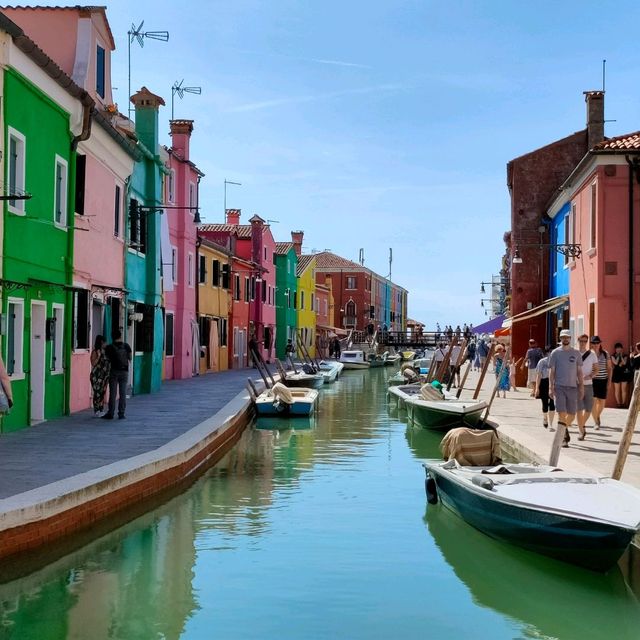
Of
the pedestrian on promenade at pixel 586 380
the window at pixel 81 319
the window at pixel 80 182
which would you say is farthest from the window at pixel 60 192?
the pedestrian on promenade at pixel 586 380

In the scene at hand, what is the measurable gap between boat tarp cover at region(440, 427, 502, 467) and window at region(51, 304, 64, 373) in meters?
7.53

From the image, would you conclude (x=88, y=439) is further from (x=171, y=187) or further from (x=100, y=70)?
(x=171, y=187)

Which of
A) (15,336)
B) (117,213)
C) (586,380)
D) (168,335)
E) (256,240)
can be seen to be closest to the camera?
(15,336)

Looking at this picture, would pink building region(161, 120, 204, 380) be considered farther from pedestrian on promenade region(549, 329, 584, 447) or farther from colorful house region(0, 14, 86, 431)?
pedestrian on promenade region(549, 329, 584, 447)

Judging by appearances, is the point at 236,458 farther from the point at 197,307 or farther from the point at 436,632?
the point at 197,307

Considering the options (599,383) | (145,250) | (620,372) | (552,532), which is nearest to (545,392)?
(599,383)

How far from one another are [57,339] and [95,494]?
288 inches

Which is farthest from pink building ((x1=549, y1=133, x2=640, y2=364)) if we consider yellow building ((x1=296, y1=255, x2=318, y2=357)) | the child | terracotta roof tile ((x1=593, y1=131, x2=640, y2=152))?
yellow building ((x1=296, y1=255, x2=318, y2=357))

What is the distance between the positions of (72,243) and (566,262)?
14.4 m

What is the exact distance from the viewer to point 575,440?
1493cm

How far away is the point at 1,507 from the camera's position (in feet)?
27.2

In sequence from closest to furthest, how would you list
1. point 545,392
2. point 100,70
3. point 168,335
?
1. point 545,392
2. point 100,70
3. point 168,335

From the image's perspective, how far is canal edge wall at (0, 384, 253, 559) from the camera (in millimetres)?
8438

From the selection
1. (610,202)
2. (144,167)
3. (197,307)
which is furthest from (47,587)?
(197,307)
